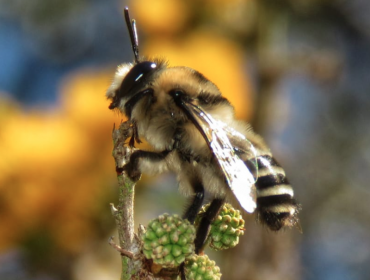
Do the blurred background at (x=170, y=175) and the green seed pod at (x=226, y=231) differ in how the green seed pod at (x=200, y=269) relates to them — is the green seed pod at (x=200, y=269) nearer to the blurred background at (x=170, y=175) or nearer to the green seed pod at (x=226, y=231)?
the green seed pod at (x=226, y=231)

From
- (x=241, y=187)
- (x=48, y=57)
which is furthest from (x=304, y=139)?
(x=241, y=187)

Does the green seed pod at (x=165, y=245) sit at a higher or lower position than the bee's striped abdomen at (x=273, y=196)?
lower

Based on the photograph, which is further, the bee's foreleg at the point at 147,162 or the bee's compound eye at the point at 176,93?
the bee's compound eye at the point at 176,93

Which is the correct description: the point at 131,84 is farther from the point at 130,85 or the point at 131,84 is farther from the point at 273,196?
the point at 273,196

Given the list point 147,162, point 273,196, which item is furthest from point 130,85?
point 273,196

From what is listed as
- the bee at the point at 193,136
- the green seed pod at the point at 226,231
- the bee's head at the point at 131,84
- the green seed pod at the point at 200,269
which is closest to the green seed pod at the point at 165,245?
the green seed pod at the point at 200,269

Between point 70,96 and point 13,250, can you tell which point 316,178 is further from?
point 13,250

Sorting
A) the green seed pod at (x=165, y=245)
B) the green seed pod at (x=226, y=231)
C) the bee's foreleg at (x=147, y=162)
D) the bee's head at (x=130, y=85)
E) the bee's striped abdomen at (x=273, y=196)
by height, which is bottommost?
the green seed pod at (x=165, y=245)
